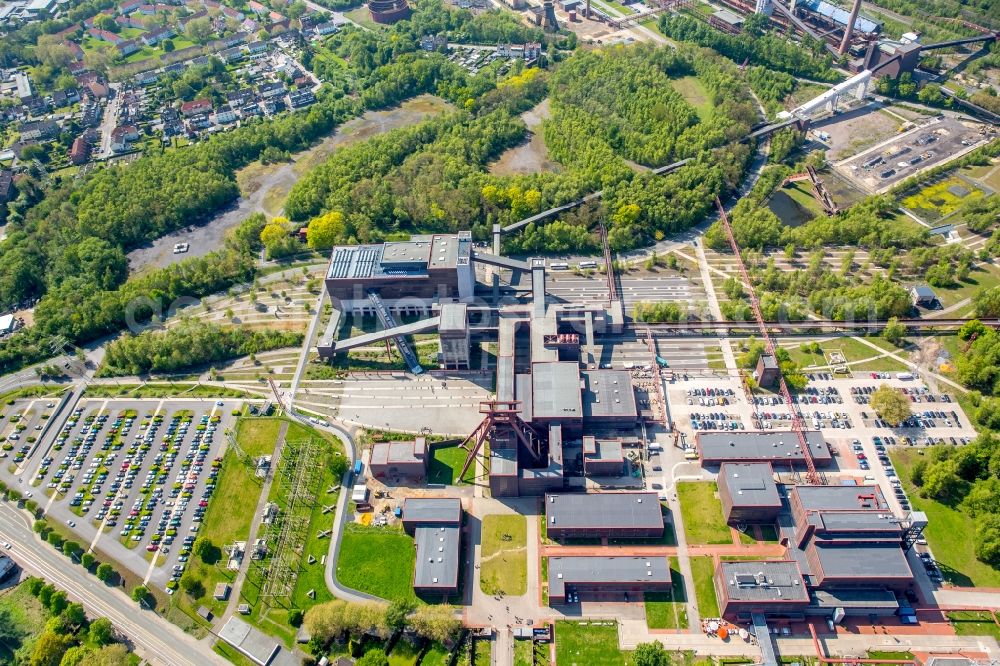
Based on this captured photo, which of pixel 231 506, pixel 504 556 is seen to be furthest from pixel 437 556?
pixel 231 506

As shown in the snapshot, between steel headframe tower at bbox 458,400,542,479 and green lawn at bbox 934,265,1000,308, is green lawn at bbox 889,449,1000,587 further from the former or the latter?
steel headframe tower at bbox 458,400,542,479

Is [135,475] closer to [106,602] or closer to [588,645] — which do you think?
[106,602]

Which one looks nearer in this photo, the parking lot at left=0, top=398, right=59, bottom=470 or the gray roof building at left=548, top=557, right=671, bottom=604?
the gray roof building at left=548, top=557, right=671, bottom=604

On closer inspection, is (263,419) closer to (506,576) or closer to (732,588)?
(506,576)

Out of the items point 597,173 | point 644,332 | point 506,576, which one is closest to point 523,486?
point 506,576

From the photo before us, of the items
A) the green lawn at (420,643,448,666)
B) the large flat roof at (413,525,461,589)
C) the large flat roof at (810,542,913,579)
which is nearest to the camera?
the green lawn at (420,643,448,666)

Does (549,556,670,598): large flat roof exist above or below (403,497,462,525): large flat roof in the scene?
below

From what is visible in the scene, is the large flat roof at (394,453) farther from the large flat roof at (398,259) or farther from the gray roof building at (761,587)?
the gray roof building at (761,587)

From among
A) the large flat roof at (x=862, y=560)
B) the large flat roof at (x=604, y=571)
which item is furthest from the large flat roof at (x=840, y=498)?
the large flat roof at (x=604, y=571)

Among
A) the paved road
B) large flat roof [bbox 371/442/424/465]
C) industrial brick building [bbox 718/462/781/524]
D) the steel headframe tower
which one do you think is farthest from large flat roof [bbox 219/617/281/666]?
industrial brick building [bbox 718/462/781/524]
